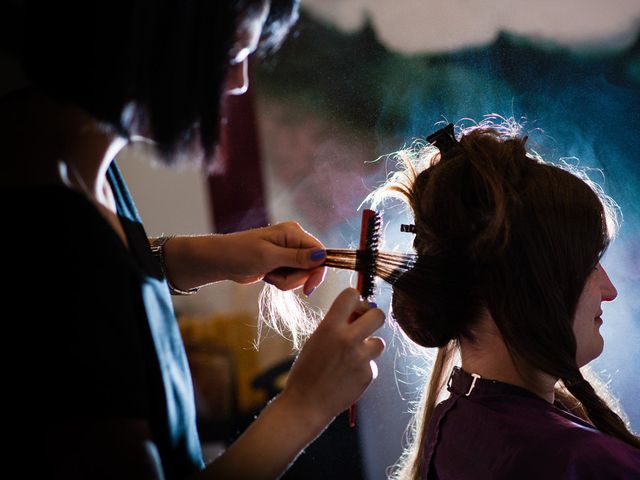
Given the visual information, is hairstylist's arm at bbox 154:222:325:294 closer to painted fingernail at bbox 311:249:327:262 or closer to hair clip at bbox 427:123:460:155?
painted fingernail at bbox 311:249:327:262

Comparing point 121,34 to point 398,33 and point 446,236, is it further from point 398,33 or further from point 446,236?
point 398,33

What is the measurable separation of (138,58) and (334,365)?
413mm

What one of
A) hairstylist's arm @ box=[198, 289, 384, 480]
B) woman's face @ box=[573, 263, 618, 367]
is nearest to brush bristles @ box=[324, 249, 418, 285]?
hairstylist's arm @ box=[198, 289, 384, 480]

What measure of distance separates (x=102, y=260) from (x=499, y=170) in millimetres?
724

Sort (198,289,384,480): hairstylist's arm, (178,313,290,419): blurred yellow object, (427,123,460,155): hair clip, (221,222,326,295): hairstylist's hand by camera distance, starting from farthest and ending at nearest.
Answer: (178,313,290,419): blurred yellow object
(427,123,460,155): hair clip
(221,222,326,295): hairstylist's hand
(198,289,384,480): hairstylist's arm

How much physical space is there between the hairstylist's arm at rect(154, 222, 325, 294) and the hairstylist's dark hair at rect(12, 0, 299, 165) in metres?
0.40

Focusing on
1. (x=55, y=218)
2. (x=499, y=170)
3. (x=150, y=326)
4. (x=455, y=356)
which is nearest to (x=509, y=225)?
(x=499, y=170)

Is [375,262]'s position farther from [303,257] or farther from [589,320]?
[589,320]

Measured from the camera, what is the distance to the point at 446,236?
Answer: 3.74 feet

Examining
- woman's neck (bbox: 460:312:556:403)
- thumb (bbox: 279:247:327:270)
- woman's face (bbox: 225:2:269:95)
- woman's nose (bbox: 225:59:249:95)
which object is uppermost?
woman's face (bbox: 225:2:269:95)

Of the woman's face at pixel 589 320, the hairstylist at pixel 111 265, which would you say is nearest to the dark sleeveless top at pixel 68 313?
the hairstylist at pixel 111 265

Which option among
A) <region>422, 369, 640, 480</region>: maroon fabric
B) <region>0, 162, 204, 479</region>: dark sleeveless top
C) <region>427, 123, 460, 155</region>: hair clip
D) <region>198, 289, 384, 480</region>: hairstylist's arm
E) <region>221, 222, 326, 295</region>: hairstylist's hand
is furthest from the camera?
<region>427, 123, 460, 155</region>: hair clip

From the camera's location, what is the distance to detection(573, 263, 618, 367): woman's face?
1.15 metres

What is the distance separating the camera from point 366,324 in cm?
83
